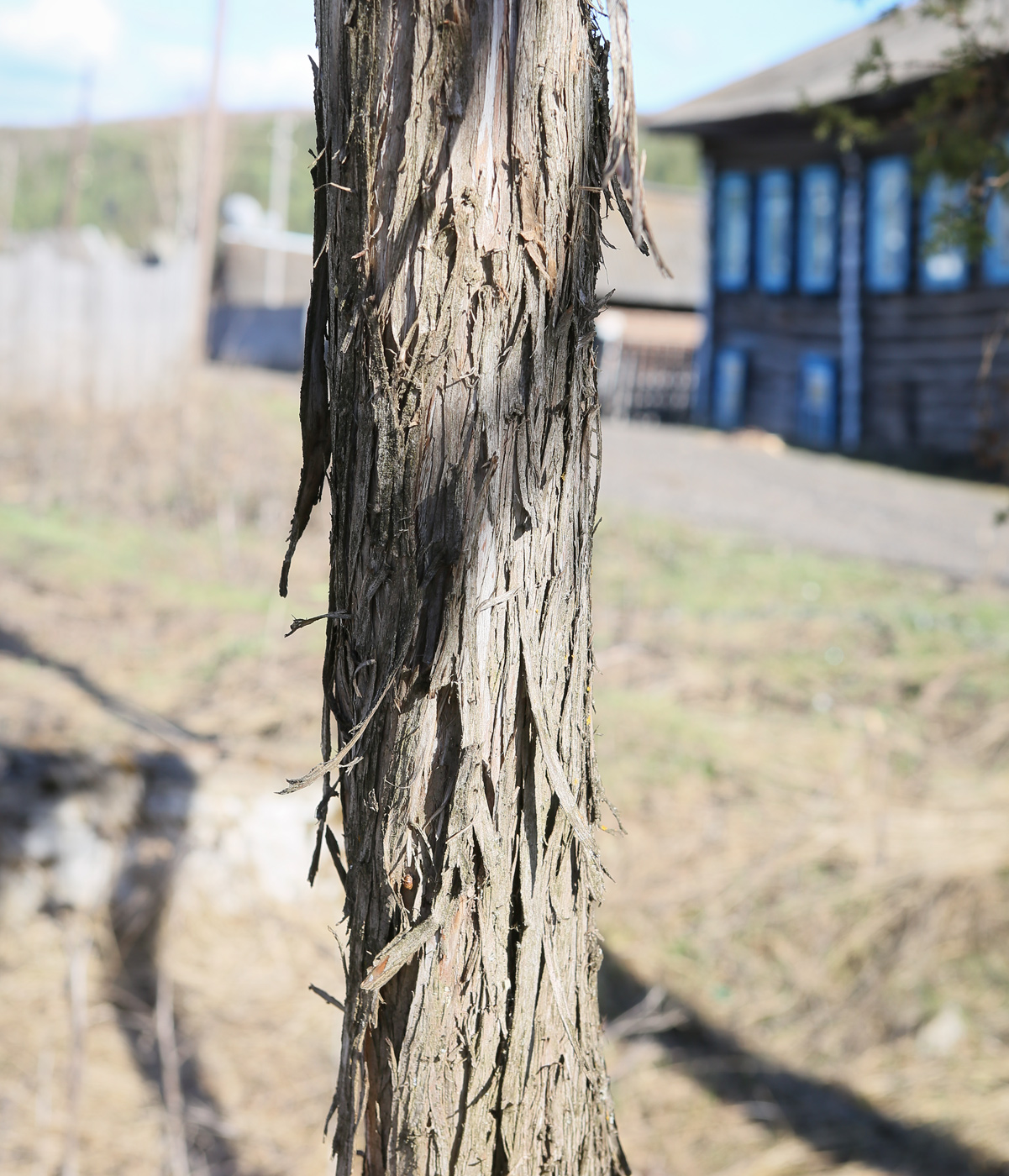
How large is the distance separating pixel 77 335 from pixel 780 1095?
12.7 metres

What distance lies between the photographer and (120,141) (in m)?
82.5

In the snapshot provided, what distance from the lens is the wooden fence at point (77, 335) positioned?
1343 centimetres

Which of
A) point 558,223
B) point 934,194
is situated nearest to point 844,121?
point 558,223

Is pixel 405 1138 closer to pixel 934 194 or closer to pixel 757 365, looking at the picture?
pixel 934 194

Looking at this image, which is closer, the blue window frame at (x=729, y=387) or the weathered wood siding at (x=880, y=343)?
the weathered wood siding at (x=880, y=343)

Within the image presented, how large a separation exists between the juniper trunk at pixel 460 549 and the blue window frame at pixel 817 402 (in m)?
15.1

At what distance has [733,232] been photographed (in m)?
17.3

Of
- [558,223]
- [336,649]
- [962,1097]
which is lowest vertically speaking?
[962,1097]

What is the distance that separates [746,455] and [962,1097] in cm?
1082

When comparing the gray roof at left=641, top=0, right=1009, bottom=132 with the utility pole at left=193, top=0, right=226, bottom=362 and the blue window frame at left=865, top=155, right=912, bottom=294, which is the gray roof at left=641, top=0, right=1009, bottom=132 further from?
the utility pole at left=193, top=0, right=226, bottom=362

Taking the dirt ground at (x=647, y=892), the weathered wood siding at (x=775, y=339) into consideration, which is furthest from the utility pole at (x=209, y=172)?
the dirt ground at (x=647, y=892)

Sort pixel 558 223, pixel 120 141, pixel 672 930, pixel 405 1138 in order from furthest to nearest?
pixel 120 141, pixel 672 930, pixel 405 1138, pixel 558 223

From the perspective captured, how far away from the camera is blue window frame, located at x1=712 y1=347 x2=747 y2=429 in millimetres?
17469

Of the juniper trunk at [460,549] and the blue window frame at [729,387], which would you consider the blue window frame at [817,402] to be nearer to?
the blue window frame at [729,387]
